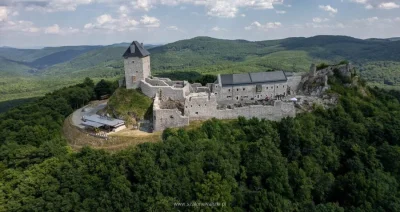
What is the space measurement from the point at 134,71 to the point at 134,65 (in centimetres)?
107

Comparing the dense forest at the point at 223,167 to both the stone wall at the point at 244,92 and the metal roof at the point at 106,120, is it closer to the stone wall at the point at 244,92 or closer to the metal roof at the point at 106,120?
the metal roof at the point at 106,120

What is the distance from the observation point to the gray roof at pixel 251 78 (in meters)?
52.2

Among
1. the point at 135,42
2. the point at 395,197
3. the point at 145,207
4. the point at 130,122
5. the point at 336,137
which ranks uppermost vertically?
the point at 135,42

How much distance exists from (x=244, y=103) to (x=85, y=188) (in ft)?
93.8

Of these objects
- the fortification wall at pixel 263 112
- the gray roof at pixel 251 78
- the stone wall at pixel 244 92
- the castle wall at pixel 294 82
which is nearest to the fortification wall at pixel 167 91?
the stone wall at pixel 244 92

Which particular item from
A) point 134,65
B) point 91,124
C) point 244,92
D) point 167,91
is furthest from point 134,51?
point 244,92

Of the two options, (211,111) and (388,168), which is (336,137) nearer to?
(388,168)

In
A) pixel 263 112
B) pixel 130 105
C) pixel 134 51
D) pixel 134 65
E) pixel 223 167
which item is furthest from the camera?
pixel 134 65

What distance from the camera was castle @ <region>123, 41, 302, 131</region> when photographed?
46.6 m

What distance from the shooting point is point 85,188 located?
35469mm

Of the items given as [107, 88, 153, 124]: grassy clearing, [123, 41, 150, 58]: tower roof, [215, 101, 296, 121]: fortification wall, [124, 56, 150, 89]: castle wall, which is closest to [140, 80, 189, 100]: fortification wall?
[107, 88, 153, 124]: grassy clearing

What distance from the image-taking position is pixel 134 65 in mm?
54312

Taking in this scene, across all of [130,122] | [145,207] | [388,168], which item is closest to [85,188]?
[145,207]

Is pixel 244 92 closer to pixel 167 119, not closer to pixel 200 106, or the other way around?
pixel 200 106
